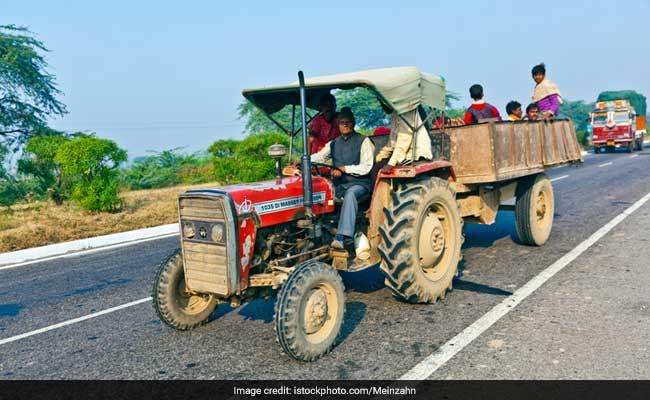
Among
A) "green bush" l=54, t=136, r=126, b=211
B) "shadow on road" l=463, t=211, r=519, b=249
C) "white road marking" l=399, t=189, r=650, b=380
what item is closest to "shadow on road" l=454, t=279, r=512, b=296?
"white road marking" l=399, t=189, r=650, b=380

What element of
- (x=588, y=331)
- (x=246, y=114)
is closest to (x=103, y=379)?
(x=588, y=331)

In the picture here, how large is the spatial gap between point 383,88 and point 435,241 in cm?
162

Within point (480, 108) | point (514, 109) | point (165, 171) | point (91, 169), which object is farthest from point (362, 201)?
point (165, 171)

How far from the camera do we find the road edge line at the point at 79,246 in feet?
25.5

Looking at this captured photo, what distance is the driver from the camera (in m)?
5.05

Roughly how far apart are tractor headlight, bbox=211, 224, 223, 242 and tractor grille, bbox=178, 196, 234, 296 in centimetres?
1

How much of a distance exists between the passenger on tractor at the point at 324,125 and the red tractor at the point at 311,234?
0.16 metres

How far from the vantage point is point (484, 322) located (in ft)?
14.5

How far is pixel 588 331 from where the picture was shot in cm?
412

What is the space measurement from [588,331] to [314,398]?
2302mm

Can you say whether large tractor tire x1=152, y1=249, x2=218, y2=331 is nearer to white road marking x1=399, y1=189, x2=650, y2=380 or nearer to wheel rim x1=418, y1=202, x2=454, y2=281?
white road marking x1=399, y1=189, x2=650, y2=380

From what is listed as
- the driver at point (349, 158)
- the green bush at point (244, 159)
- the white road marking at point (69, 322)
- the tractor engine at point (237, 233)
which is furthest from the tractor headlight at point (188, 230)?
the green bush at point (244, 159)

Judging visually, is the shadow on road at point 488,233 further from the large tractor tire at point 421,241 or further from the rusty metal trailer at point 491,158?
the large tractor tire at point 421,241

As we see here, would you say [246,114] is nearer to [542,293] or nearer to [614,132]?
[614,132]
